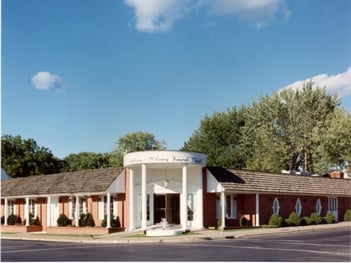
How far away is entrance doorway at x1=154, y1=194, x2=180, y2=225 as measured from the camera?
39.4 m

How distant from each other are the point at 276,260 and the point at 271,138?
5001cm

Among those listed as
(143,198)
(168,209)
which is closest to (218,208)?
(168,209)

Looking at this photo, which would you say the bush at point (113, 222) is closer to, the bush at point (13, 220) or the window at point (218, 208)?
the window at point (218, 208)

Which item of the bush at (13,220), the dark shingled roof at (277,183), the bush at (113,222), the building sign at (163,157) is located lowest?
the bush at (13,220)

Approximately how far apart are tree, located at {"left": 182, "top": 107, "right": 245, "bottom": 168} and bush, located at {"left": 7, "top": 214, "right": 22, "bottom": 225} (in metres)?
31.6

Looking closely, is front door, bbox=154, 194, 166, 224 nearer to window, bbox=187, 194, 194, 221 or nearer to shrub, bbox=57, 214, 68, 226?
window, bbox=187, 194, 194, 221

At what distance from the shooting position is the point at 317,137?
209ft

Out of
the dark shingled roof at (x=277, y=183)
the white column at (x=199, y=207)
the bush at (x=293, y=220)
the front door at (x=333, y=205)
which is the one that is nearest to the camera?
the white column at (x=199, y=207)

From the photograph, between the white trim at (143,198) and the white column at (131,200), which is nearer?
the white trim at (143,198)

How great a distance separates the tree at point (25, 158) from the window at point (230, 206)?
47748 millimetres

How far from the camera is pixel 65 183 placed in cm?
4341

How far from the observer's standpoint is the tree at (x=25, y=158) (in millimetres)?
83569

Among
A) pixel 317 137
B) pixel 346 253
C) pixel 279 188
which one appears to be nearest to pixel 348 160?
pixel 317 137

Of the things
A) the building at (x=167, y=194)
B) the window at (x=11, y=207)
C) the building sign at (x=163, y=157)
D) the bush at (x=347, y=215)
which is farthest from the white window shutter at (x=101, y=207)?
the bush at (x=347, y=215)
